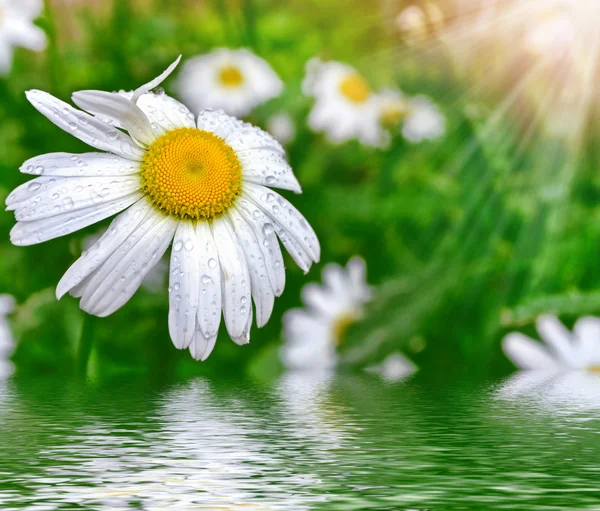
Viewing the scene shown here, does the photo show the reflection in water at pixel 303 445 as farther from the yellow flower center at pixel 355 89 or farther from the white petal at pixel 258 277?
the yellow flower center at pixel 355 89

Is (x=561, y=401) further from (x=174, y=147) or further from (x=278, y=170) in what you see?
(x=174, y=147)

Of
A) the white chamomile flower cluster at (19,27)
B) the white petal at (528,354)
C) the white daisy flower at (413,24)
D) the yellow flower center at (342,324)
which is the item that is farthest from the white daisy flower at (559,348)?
the white chamomile flower cluster at (19,27)

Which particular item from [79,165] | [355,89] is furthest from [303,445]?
[355,89]

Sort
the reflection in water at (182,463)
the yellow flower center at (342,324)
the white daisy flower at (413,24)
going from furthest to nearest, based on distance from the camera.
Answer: the white daisy flower at (413,24) → the yellow flower center at (342,324) → the reflection in water at (182,463)

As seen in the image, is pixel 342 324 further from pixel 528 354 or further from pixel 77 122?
pixel 77 122

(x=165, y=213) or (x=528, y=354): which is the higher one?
(x=165, y=213)

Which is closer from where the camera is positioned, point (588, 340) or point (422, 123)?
point (588, 340)

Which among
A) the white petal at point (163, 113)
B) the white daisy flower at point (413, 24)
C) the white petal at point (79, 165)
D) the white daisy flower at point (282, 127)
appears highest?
the white daisy flower at point (413, 24)
